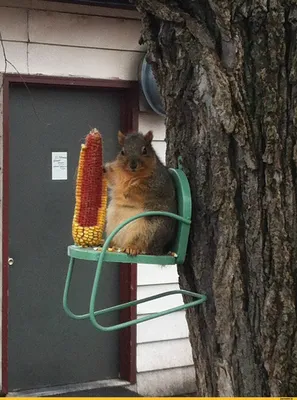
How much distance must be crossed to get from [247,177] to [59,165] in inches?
144

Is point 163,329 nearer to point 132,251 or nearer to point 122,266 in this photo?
point 122,266

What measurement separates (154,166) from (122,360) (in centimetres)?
385

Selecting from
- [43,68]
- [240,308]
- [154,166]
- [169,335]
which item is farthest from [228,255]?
[169,335]

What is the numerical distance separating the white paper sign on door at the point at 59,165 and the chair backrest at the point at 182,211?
3415 millimetres

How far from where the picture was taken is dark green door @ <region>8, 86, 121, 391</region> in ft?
19.0

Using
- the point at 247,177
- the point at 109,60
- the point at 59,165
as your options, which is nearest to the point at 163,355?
the point at 59,165

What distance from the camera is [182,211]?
249 cm

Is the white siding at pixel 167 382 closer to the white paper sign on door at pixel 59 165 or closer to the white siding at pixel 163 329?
the white siding at pixel 163 329

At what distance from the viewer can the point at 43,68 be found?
570cm

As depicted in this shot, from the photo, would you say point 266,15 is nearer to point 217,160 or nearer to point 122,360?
point 217,160

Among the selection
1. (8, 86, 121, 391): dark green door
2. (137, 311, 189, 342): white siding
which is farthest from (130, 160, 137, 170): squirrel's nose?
(137, 311, 189, 342): white siding

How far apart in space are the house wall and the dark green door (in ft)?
0.69

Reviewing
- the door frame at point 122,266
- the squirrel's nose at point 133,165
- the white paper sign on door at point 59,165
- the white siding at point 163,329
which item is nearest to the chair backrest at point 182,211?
the squirrel's nose at point 133,165

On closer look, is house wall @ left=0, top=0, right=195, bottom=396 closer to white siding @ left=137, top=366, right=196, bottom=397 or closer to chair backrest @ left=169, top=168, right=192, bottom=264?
white siding @ left=137, top=366, right=196, bottom=397
